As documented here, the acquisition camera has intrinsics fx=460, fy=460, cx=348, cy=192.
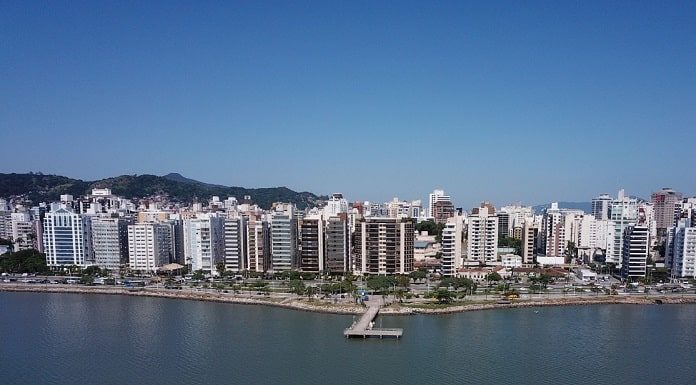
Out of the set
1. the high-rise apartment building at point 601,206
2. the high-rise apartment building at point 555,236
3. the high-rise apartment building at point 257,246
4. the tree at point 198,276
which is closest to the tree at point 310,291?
the high-rise apartment building at point 257,246

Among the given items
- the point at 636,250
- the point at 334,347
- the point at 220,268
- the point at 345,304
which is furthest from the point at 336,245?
the point at 636,250

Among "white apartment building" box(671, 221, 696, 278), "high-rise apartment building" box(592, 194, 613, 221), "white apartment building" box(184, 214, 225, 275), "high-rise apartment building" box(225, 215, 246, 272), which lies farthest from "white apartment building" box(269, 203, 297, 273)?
"high-rise apartment building" box(592, 194, 613, 221)

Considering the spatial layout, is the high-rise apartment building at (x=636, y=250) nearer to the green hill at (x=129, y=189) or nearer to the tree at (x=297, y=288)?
the tree at (x=297, y=288)

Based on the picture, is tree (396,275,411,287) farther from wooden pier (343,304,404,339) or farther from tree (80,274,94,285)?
tree (80,274,94,285)

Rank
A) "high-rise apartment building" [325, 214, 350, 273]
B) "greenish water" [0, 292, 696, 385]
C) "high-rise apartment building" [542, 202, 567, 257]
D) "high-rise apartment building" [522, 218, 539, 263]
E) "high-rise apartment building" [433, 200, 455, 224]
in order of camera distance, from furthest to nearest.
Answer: "high-rise apartment building" [433, 200, 455, 224] < "high-rise apartment building" [542, 202, 567, 257] < "high-rise apartment building" [522, 218, 539, 263] < "high-rise apartment building" [325, 214, 350, 273] < "greenish water" [0, 292, 696, 385]

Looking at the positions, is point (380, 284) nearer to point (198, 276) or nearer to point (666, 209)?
point (198, 276)
